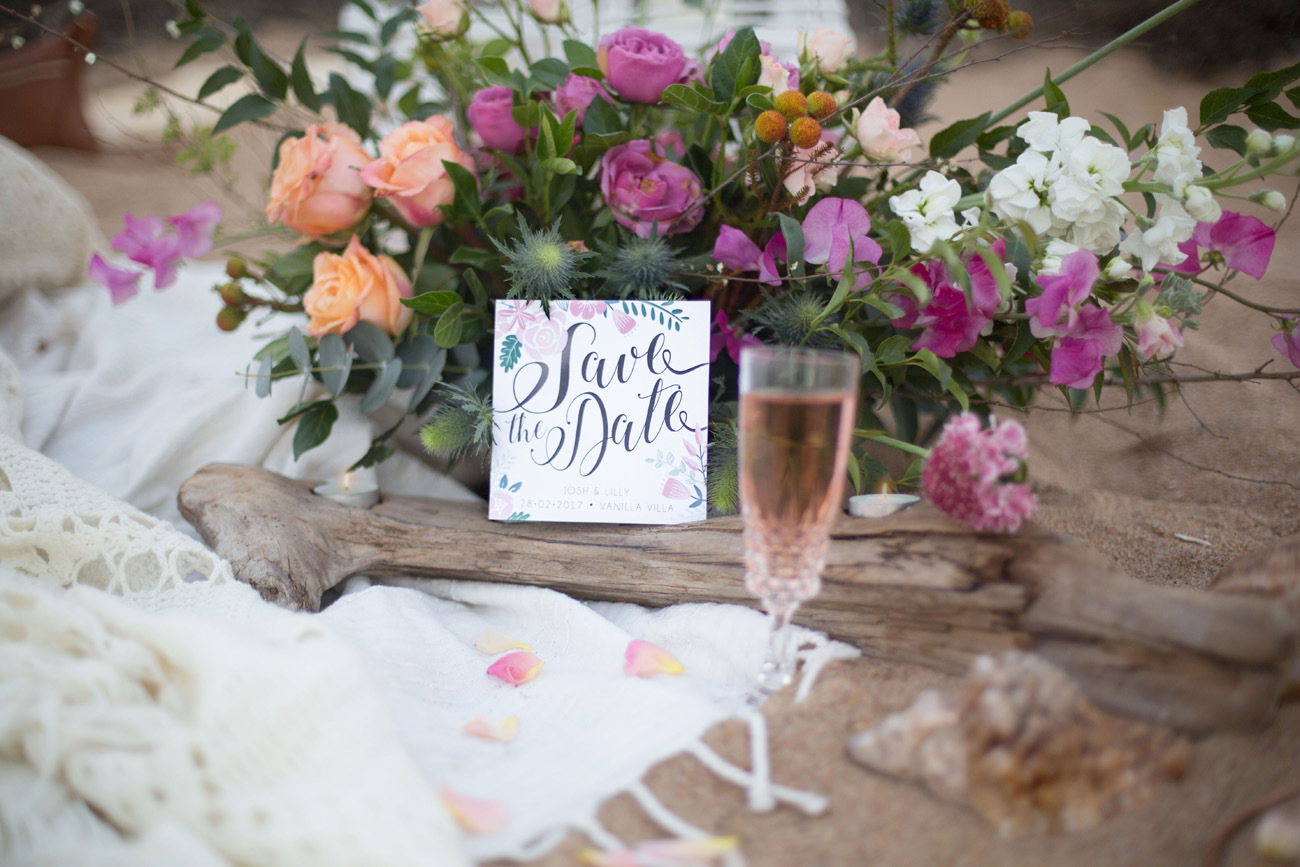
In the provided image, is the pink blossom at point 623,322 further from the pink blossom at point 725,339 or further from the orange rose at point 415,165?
the orange rose at point 415,165

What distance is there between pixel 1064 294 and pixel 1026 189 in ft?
0.38

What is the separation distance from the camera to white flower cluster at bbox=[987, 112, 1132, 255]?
72cm

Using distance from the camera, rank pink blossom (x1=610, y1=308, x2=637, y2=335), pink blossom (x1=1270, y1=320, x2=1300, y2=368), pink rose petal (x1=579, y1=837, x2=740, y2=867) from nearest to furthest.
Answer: pink rose petal (x1=579, y1=837, x2=740, y2=867), pink blossom (x1=1270, y1=320, x2=1300, y2=368), pink blossom (x1=610, y1=308, x2=637, y2=335)

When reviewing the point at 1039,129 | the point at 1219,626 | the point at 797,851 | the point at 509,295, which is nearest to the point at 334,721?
the point at 797,851

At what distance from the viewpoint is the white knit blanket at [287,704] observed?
49 centimetres

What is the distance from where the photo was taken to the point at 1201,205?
725 mm

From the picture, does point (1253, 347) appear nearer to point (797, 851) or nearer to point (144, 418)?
point (797, 851)

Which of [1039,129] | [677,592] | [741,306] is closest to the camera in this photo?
[1039,129]

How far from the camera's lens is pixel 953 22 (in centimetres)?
79

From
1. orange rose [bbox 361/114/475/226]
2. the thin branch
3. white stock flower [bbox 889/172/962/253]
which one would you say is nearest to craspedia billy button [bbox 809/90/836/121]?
white stock flower [bbox 889/172/962/253]

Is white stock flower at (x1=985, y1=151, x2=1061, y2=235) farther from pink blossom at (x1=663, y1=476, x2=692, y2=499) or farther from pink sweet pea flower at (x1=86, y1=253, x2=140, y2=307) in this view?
pink sweet pea flower at (x1=86, y1=253, x2=140, y2=307)

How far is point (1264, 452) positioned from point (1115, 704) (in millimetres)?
834

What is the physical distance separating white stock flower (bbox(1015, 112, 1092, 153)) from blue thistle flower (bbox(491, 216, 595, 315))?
1.63ft

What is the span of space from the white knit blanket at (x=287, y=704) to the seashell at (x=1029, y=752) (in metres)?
0.10
